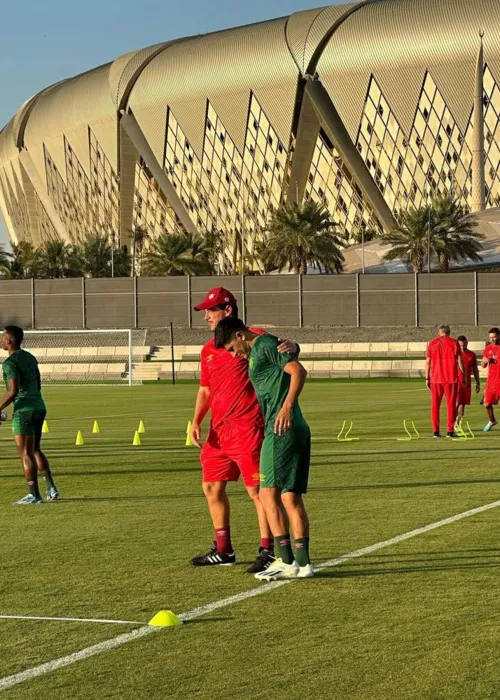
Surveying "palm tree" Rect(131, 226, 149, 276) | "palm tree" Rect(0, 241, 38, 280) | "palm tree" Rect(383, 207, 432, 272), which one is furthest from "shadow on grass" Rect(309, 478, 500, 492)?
"palm tree" Rect(131, 226, 149, 276)

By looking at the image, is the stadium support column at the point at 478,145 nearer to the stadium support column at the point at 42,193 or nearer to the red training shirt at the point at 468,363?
the stadium support column at the point at 42,193

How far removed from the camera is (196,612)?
8266mm

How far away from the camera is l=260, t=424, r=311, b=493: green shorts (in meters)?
9.20

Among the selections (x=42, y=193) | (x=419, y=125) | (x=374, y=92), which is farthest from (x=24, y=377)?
(x=42, y=193)

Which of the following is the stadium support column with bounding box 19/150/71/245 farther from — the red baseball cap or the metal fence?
the red baseball cap

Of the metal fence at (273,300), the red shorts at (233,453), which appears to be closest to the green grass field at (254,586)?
the red shorts at (233,453)

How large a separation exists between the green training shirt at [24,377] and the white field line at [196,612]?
462cm

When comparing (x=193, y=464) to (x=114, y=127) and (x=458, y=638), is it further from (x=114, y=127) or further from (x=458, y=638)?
(x=114, y=127)

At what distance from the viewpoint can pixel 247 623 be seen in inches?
311

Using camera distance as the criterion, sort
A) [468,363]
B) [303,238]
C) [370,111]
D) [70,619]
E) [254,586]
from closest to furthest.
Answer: [70,619], [254,586], [468,363], [303,238], [370,111]

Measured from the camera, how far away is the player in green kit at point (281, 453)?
30.0 feet

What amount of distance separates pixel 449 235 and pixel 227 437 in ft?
253

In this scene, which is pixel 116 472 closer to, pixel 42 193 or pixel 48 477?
pixel 48 477

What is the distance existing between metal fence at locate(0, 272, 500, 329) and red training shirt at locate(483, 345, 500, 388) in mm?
44063
